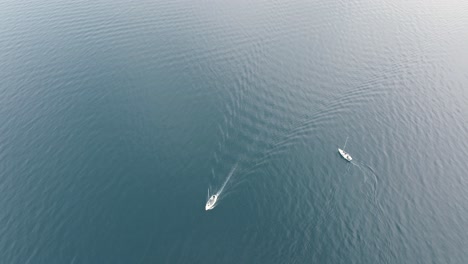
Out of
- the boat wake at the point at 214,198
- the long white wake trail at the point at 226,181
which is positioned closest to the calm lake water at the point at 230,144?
the long white wake trail at the point at 226,181

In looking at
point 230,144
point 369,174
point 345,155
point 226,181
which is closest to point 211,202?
point 226,181

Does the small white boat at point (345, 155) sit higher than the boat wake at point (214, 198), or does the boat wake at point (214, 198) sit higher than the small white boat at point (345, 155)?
the small white boat at point (345, 155)

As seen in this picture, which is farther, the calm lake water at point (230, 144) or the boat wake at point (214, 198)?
the boat wake at point (214, 198)

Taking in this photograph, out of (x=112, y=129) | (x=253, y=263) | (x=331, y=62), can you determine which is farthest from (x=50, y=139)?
(x=331, y=62)

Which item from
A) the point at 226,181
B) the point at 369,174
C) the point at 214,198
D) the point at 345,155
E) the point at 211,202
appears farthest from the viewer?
the point at 345,155

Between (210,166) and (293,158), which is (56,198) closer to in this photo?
(210,166)

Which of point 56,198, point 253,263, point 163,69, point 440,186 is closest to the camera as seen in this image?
point 253,263

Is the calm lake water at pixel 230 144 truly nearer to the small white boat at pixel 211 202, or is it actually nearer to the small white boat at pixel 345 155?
the small white boat at pixel 345 155

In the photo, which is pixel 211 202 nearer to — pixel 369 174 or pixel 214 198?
pixel 214 198

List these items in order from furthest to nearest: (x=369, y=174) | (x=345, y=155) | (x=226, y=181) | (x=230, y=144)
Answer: (x=230, y=144) < (x=345, y=155) < (x=369, y=174) < (x=226, y=181)
